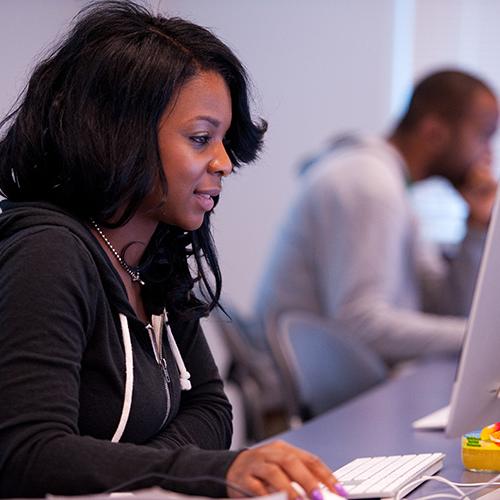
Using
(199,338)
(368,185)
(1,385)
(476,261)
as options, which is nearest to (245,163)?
(199,338)

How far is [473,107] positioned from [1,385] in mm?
2624

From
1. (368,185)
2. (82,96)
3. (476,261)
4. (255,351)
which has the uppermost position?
(82,96)

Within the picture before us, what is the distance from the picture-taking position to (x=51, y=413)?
3.36ft

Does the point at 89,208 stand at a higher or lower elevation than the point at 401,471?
higher

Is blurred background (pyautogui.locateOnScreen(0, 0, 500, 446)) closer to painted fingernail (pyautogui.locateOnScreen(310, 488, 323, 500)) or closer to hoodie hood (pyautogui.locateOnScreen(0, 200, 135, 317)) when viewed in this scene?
hoodie hood (pyautogui.locateOnScreen(0, 200, 135, 317))

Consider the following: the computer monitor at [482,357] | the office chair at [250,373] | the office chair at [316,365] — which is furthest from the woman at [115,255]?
the office chair at [250,373]

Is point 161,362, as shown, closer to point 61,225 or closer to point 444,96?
point 61,225

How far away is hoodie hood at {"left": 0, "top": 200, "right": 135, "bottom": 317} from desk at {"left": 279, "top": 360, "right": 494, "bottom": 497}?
428 millimetres

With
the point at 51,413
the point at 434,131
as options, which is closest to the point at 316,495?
the point at 51,413

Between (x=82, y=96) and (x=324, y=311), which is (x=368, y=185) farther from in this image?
(x=82, y=96)

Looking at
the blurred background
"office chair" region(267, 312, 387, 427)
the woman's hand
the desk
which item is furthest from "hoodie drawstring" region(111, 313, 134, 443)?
the blurred background

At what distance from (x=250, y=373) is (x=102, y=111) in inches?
75.5

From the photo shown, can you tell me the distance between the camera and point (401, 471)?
1.30 meters

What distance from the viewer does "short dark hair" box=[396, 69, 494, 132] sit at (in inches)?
133
